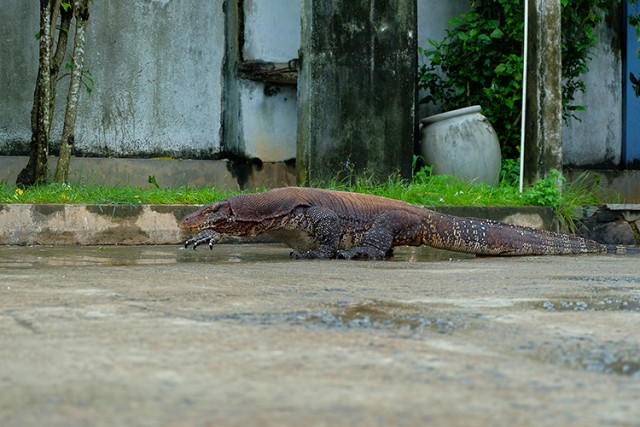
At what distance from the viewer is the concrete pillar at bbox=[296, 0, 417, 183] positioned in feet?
30.4

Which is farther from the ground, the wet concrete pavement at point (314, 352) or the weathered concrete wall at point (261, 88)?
the weathered concrete wall at point (261, 88)

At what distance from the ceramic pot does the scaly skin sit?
9.84 ft

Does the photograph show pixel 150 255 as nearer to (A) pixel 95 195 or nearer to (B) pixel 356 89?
(A) pixel 95 195

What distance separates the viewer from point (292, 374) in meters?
2.03

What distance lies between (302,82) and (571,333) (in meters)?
7.07

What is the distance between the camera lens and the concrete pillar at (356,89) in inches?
365

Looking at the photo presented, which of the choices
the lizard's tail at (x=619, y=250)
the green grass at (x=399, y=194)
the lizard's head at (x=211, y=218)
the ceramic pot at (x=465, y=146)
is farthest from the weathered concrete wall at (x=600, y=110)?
the lizard's head at (x=211, y=218)

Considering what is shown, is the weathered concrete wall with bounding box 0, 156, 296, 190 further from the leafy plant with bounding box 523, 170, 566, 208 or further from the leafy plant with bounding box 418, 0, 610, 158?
the leafy plant with bounding box 523, 170, 566, 208

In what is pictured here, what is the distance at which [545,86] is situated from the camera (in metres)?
9.12

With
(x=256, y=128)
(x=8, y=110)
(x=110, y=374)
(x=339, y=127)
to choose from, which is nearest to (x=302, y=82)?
(x=339, y=127)

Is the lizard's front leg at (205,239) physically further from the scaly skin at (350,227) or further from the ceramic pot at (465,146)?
the ceramic pot at (465,146)

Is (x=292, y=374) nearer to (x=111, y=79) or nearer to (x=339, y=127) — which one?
(x=339, y=127)

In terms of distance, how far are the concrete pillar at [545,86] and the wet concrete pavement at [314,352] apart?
16.8 ft

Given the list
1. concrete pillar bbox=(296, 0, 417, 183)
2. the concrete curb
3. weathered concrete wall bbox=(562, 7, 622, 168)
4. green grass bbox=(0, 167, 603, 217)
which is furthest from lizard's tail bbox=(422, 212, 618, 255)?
weathered concrete wall bbox=(562, 7, 622, 168)
